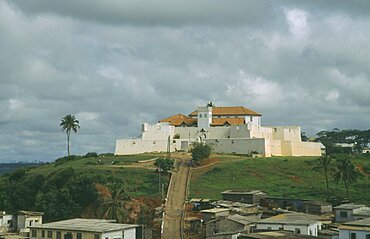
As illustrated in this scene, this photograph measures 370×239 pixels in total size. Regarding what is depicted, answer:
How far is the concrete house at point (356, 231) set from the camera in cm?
3856

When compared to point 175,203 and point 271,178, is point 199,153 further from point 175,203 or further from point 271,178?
point 175,203

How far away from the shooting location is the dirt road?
5109 centimetres

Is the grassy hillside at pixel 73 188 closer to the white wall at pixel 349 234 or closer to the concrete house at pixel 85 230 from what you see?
the concrete house at pixel 85 230

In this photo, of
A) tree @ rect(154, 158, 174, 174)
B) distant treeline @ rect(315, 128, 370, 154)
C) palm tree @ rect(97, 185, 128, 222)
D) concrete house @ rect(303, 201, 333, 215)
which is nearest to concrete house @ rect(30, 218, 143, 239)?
palm tree @ rect(97, 185, 128, 222)

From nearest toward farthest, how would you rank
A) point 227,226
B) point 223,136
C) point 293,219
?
point 293,219
point 227,226
point 223,136

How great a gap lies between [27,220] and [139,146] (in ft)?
135

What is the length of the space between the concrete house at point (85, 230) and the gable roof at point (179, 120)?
55.2 metres

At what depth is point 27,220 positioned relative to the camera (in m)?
55.6

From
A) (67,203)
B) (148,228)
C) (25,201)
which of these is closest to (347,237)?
(148,228)

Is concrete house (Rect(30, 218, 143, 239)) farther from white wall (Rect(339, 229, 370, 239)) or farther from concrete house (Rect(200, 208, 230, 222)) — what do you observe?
white wall (Rect(339, 229, 370, 239))

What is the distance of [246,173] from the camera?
2864 inches

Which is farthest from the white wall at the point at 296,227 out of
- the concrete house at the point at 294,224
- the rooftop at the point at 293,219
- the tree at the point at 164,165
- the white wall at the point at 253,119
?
the white wall at the point at 253,119

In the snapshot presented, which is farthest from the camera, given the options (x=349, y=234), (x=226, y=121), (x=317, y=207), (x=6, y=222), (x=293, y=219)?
(x=226, y=121)

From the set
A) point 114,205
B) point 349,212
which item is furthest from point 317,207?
point 114,205
